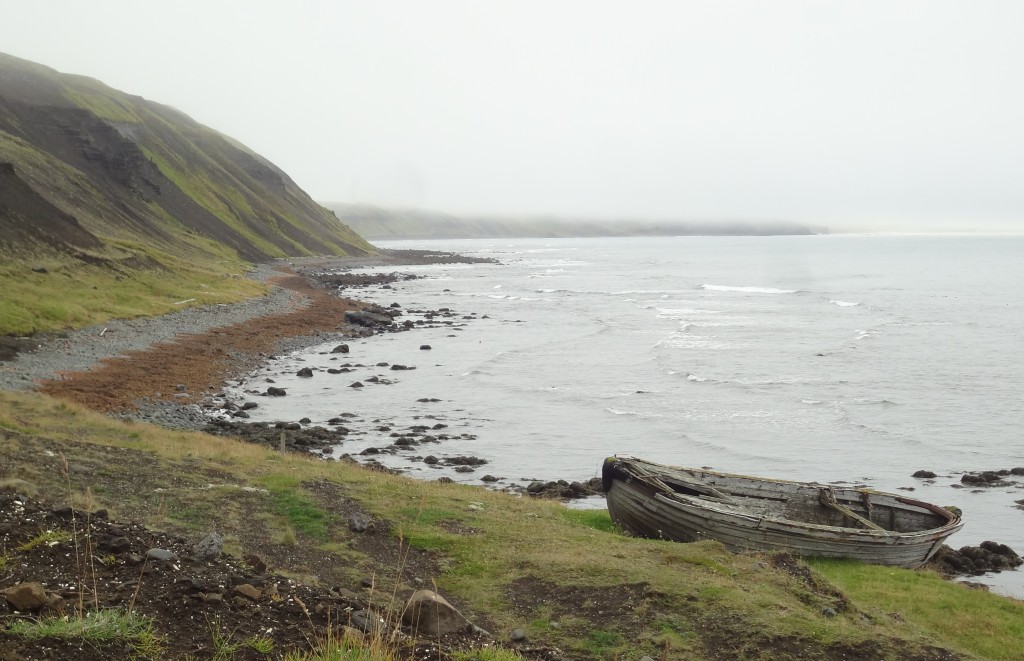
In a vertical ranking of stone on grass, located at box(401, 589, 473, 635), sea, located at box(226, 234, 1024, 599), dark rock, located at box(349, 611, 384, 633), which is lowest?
sea, located at box(226, 234, 1024, 599)

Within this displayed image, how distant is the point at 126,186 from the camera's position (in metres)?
113

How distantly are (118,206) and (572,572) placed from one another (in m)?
98.9

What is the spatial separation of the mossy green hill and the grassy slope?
28847mm

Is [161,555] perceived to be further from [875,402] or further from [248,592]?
[875,402]

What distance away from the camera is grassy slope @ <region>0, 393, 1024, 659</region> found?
448 inches

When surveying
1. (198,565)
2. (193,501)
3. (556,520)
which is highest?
(198,565)

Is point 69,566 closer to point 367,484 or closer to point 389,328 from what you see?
point 367,484

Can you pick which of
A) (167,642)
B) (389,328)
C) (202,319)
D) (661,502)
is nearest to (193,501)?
(167,642)

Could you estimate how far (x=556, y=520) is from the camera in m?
18.9

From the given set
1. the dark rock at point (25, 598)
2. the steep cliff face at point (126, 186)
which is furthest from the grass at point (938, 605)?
the steep cliff face at point (126, 186)

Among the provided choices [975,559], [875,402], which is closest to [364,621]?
[975,559]

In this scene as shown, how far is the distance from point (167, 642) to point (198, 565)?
8.47ft

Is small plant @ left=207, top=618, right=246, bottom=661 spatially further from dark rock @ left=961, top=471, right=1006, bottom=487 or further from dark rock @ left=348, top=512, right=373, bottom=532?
dark rock @ left=961, top=471, right=1006, bottom=487

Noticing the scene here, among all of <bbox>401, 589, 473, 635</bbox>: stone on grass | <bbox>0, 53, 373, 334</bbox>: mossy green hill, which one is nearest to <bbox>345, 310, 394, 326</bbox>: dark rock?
<bbox>0, 53, 373, 334</bbox>: mossy green hill
